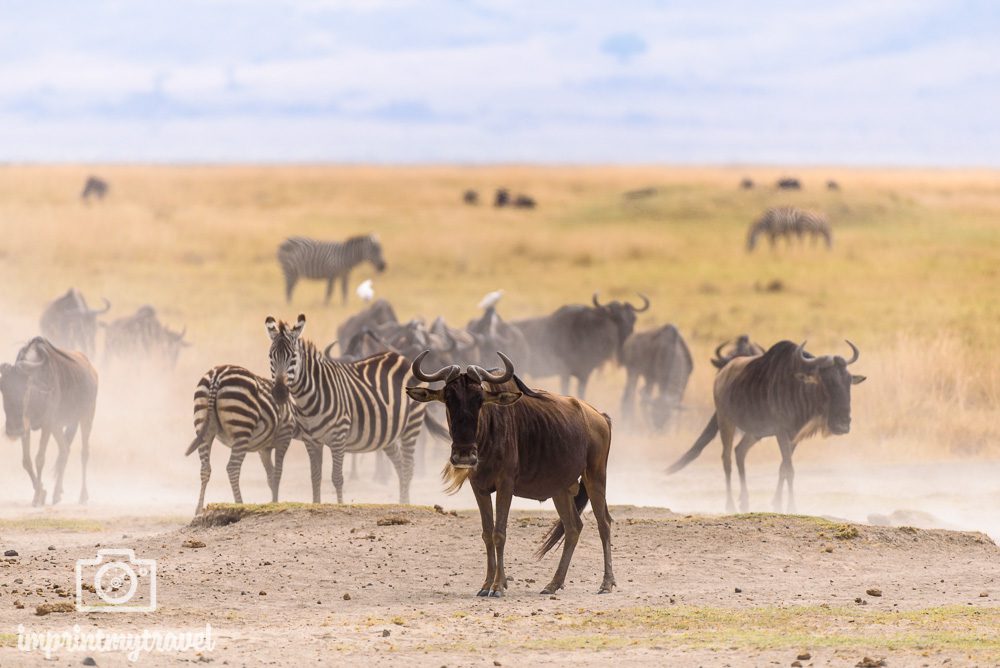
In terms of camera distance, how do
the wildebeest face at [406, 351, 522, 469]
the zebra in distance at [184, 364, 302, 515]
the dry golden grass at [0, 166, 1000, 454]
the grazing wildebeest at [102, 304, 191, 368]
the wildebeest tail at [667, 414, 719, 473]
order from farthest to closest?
1. the grazing wildebeest at [102, 304, 191, 368]
2. the dry golden grass at [0, 166, 1000, 454]
3. the wildebeest tail at [667, 414, 719, 473]
4. the zebra in distance at [184, 364, 302, 515]
5. the wildebeest face at [406, 351, 522, 469]

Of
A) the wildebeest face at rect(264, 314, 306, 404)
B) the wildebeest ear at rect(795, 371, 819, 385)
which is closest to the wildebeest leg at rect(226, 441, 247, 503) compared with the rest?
the wildebeest face at rect(264, 314, 306, 404)

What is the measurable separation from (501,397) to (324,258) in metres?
26.8

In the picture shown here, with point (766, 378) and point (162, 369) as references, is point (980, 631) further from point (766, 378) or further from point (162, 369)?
point (162, 369)

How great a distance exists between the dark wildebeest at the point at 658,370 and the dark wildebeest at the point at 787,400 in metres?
4.53

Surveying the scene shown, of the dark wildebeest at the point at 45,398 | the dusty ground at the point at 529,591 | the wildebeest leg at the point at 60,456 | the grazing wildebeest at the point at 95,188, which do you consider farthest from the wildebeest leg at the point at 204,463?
the grazing wildebeest at the point at 95,188

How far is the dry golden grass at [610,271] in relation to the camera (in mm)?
22327

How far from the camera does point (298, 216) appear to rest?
5822 centimetres

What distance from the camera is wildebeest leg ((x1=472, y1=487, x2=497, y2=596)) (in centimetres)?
980

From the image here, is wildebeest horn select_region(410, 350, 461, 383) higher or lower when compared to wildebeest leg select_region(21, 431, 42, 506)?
higher

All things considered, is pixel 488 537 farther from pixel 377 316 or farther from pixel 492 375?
pixel 377 316

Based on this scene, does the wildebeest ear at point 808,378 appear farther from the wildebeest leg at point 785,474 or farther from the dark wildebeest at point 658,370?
the dark wildebeest at point 658,370

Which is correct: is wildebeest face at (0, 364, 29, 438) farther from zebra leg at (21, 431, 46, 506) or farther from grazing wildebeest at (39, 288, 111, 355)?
grazing wildebeest at (39, 288, 111, 355)

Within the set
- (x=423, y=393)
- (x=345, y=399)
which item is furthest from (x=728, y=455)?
(x=423, y=393)

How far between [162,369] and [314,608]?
1344cm
